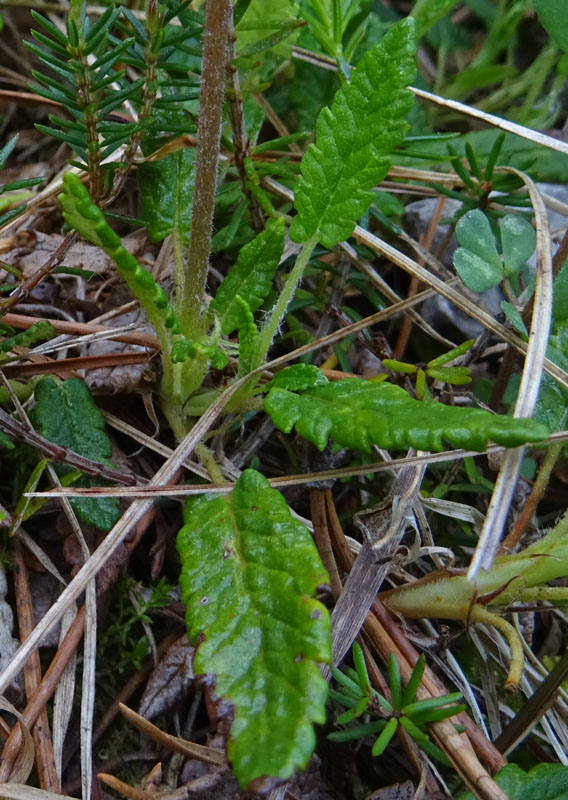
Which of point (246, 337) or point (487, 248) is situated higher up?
point (487, 248)

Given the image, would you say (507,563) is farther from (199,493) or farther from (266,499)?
(199,493)

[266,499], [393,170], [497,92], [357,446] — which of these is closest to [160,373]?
[266,499]

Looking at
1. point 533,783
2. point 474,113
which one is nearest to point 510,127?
point 474,113

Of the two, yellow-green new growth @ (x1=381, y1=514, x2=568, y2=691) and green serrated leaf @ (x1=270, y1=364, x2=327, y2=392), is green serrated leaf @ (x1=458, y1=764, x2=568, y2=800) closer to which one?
yellow-green new growth @ (x1=381, y1=514, x2=568, y2=691)

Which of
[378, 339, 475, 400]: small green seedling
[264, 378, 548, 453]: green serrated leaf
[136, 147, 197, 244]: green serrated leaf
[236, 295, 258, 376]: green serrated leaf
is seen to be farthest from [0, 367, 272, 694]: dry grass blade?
[136, 147, 197, 244]: green serrated leaf

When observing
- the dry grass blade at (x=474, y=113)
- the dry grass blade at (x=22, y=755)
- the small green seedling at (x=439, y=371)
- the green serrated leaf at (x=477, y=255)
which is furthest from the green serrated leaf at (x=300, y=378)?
the dry grass blade at (x=22, y=755)

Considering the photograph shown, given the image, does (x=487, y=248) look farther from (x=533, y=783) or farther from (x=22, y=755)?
(x=22, y=755)

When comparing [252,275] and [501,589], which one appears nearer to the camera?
[501,589]
